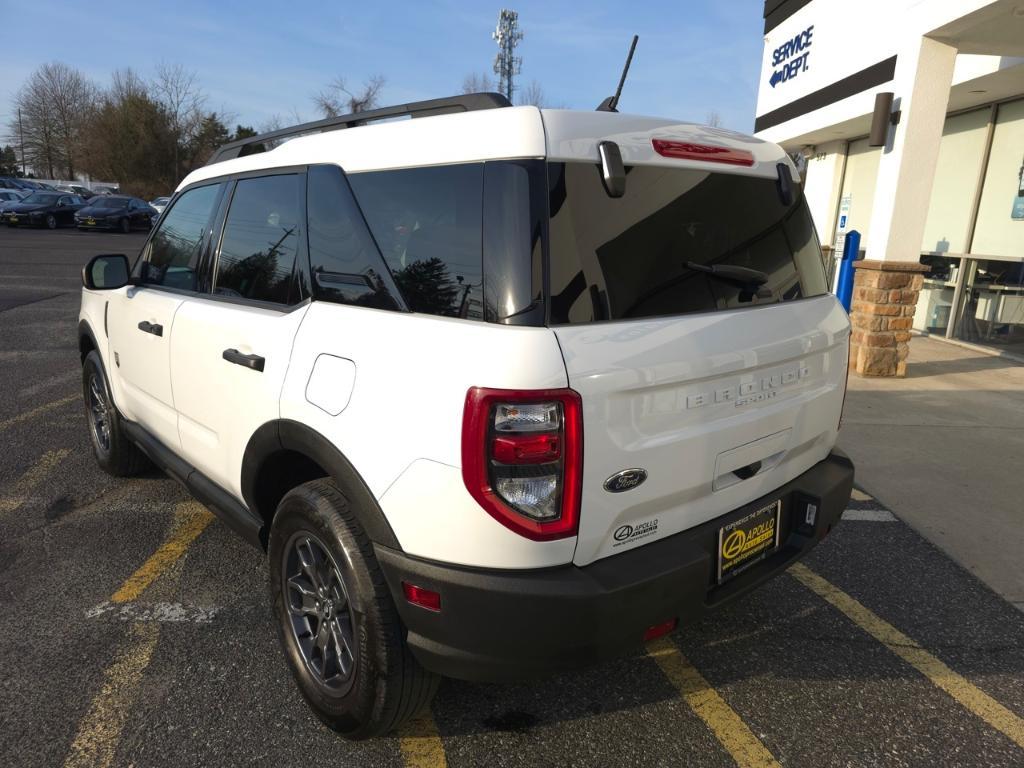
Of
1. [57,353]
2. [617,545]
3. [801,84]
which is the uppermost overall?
[801,84]

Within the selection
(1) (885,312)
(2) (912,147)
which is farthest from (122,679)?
(2) (912,147)

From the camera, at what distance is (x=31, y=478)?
13.8 ft

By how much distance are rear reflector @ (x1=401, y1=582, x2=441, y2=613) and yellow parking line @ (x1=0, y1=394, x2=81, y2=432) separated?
4762 millimetres

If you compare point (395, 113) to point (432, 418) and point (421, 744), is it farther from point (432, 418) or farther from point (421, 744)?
point (421, 744)

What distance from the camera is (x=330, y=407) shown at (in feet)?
6.54

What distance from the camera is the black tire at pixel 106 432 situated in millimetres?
3953

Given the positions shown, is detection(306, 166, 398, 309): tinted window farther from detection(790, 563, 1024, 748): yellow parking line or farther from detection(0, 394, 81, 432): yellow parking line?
detection(0, 394, 81, 432): yellow parking line

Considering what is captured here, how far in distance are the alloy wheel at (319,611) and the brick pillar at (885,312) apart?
684cm

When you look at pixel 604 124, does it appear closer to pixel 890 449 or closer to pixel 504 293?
pixel 504 293

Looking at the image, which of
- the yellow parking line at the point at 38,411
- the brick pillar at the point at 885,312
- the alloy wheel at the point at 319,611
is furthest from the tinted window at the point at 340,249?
the brick pillar at the point at 885,312

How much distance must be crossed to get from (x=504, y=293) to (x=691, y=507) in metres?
0.86

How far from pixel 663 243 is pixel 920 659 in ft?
6.65

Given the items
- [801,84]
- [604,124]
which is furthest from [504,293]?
[801,84]

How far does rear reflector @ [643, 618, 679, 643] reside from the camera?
1.89 metres
